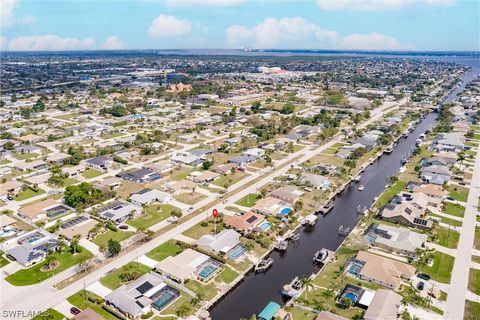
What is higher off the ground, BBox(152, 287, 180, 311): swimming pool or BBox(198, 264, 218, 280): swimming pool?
BBox(198, 264, 218, 280): swimming pool

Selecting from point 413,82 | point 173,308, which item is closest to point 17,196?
point 173,308

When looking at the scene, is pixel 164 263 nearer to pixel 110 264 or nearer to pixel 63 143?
pixel 110 264

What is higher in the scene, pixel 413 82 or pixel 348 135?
pixel 413 82

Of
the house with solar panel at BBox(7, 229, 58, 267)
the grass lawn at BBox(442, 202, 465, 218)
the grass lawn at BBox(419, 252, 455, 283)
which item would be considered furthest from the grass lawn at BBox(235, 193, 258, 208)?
the grass lawn at BBox(442, 202, 465, 218)

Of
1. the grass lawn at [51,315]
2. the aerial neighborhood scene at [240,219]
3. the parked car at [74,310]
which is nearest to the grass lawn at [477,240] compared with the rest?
the aerial neighborhood scene at [240,219]

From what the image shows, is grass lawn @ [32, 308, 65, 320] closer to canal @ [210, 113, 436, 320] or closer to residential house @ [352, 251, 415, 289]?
canal @ [210, 113, 436, 320]

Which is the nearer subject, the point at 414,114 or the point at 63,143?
the point at 63,143
